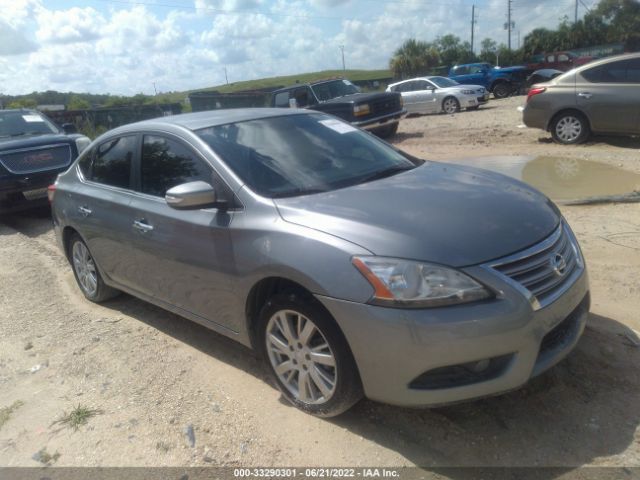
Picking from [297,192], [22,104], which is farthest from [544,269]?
[22,104]

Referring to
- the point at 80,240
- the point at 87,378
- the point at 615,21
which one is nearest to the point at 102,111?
the point at 80,240

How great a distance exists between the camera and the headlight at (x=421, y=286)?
2.57 metres

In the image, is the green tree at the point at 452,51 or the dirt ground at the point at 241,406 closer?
the dirt ground at the point at 241,406

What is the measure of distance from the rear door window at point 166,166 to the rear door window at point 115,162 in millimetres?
228

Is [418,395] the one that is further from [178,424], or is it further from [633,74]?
[633,74]

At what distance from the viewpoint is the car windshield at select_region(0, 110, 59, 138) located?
10.1m

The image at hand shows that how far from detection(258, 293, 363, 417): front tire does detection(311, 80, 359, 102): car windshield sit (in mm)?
11846

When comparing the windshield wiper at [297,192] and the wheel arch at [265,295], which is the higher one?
the windshield wiper at [297,192]

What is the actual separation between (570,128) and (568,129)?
46 millimetres

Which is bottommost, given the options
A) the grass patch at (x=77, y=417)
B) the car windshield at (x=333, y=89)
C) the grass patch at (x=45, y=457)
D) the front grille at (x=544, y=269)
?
the grass patch at (x=45, y=457)

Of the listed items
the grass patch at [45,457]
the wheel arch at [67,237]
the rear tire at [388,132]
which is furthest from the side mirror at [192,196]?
the rear tire at [388,132]

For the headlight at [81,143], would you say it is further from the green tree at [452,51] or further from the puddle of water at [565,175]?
the green tree at [452,51]

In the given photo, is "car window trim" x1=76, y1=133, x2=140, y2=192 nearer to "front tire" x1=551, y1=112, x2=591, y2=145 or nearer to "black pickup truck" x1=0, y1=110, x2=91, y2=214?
"black pickup truck" x1=0, y1=110, x2=91, y2=214

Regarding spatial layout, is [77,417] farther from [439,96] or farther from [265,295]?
[439,96]
